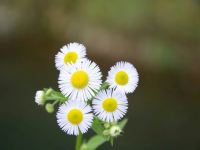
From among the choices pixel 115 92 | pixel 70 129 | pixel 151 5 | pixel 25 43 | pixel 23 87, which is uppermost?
pixel 151 5

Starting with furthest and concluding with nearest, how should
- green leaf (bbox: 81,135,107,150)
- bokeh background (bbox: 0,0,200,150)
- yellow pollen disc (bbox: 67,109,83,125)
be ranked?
bokeh background (bbox: 0,0,200,150), green leaf (bbox: 81,135,107,150), yellow pollen disc (bbox: 67,109,83,125)

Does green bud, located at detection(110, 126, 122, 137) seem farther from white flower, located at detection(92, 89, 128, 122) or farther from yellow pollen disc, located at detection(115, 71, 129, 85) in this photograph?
yellow pollen disc, located at detection(115, 71, 129, 85)

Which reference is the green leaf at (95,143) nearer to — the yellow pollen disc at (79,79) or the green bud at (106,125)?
the green bud at (106,125)

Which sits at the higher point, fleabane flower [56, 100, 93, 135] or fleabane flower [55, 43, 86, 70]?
fleabane flower [55, 43, 86, 70]

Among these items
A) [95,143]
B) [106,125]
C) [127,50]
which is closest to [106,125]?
[106,125]

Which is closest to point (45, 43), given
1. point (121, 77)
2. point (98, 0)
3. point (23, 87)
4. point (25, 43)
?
point (25, 43)

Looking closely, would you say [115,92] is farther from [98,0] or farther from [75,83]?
[98,0]

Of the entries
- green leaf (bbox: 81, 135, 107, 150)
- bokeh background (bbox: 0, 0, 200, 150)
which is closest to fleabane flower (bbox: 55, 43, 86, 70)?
green leaf (bbox: 81, 135, 107, 150)
